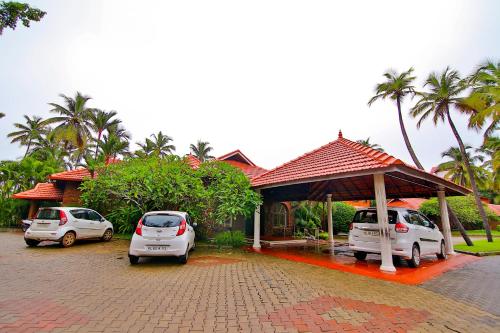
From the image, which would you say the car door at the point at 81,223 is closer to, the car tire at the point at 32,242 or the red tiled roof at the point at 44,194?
the car tire at the point at 32,242

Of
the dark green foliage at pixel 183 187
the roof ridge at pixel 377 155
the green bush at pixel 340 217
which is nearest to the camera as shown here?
the roof ridge at pixel 377 155

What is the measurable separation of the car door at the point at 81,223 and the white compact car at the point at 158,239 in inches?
194

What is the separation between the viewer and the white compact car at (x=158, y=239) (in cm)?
760

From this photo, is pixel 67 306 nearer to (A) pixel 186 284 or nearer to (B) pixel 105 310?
(B) pixel 105 310

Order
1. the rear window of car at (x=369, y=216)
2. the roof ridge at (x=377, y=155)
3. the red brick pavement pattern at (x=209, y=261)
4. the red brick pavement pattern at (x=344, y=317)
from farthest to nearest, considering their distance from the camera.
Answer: the red brick pavement pattern at (x=209, y=261)
the rear window of car at (x=369, y=216)
the roof ridge at (x=377, y=155)
the red brick pavement pattern at (x=344, y=317)

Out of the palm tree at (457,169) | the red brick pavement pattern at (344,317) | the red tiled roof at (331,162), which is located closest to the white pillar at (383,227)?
the red tiled roof at (331,162)

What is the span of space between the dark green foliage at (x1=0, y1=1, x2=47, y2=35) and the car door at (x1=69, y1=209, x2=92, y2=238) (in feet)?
23.0

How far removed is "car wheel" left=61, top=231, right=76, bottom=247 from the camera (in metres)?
10.5

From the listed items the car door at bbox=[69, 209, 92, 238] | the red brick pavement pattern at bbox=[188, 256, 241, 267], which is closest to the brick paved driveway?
the red brick pavement pattern at bbox=[188, 256, 241, 267]

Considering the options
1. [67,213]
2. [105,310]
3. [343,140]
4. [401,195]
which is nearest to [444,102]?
[401,195]

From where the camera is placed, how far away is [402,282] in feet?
21.1

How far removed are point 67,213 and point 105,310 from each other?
8187mm

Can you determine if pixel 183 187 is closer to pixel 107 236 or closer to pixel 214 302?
pixel 107 236

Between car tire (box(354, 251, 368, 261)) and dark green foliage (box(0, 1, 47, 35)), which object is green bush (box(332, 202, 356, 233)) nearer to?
car tire (box(354, 251, 368, 261))
